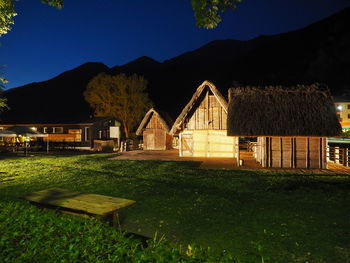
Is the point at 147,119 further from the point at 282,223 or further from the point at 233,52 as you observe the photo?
the point at 233,52

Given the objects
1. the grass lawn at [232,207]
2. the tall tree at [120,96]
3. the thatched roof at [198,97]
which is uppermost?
the tall tree at [120,96]

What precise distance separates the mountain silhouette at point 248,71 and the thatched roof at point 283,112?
8081cm

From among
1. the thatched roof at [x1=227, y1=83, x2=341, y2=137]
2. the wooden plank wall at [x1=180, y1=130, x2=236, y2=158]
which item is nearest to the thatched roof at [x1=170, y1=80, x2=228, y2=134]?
the wooden plank wall at [x1=180, y1=130, x2=236, y2=158]

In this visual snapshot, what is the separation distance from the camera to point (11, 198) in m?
8.77

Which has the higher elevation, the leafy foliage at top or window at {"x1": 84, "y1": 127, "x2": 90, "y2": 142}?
the leafy foliage at top

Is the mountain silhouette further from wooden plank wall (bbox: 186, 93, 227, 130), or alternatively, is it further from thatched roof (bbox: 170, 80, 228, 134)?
thatched roof (bbox: 170, 80, 228, 134)

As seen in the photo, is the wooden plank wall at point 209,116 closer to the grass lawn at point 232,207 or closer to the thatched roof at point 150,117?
the thatched roof at point 150,117

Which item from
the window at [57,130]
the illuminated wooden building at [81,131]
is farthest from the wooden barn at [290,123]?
the window at [57,130]

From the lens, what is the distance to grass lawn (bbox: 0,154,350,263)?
5.17 metres

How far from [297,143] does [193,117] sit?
9.29m

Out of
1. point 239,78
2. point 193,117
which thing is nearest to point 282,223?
point 193,117

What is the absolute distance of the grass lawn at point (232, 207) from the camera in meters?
5.17

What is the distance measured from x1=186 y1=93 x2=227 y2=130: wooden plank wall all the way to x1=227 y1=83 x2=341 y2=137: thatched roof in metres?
3.67

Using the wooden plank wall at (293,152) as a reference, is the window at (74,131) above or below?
above
